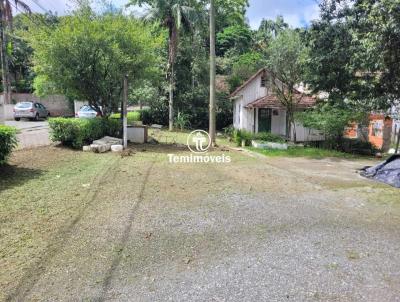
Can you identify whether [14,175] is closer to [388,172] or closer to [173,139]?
[388,172]

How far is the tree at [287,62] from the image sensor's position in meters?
16.3

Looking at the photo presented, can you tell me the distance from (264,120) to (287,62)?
4.87m

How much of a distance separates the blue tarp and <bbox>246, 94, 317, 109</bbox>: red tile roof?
30.2 ft

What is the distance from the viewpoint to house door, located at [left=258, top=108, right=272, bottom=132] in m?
20.7

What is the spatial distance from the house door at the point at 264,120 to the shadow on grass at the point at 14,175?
14902 millimetres

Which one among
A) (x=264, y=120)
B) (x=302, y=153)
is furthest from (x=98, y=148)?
(x=264, y=120)

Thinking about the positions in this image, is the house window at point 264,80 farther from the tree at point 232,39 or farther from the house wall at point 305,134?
the tree at point 232,39

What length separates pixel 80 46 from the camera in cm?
1220

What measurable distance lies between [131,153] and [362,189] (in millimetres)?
7369

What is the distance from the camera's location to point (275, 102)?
19281 millimetres

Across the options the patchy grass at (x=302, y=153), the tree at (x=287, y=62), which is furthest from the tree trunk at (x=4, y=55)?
the patchy grass at (x=302, y=153)

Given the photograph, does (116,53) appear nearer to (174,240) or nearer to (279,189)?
(279,189)

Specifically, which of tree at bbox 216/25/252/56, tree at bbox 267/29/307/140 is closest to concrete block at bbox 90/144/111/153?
tree at bbox 267/29/307/140

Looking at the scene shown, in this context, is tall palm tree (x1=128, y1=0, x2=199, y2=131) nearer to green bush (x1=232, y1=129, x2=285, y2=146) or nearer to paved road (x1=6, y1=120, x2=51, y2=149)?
green bush (x1=232, y1=129, x2=285, y2=146)
